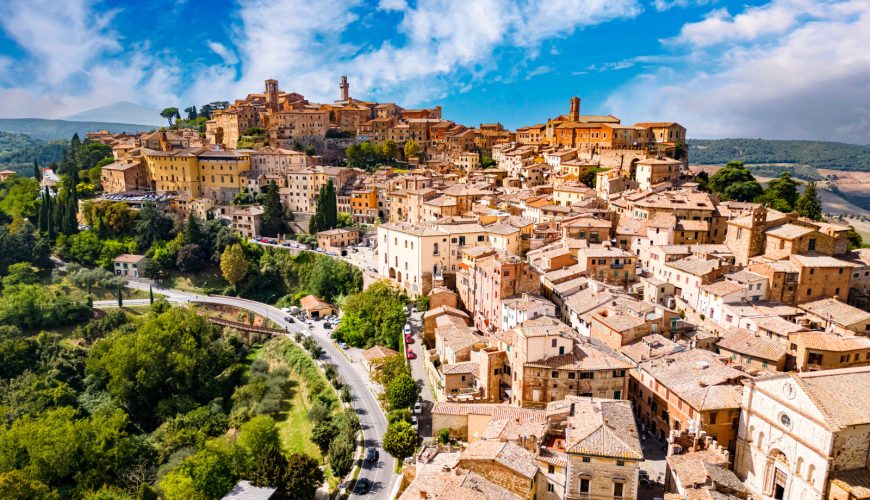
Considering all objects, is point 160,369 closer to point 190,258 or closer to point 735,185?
point 190,258

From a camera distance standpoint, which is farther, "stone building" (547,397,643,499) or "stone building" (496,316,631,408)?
"stone building" (496,316,631,408)

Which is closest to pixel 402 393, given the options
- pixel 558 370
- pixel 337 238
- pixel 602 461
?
pixel 558 370

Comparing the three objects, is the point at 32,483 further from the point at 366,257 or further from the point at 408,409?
the point at 366,257

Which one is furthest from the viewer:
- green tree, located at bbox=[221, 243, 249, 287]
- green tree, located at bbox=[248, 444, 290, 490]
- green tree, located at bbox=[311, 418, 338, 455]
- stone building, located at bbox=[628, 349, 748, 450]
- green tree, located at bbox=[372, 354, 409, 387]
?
green tree, located at bbox=[221, 243, 249, 287]

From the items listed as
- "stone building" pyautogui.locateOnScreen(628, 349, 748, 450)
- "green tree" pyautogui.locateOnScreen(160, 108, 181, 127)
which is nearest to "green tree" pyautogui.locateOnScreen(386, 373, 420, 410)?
"stone building" pyautogui.locateOnScreen(628, 349, 748, 450)

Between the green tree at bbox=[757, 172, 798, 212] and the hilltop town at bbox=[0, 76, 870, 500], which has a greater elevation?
the green tree at bbox=[757, 172, 798, 212]

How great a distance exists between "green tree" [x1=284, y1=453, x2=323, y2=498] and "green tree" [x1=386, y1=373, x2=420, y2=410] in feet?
19.9

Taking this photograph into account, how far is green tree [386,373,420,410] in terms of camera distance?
33125 mm

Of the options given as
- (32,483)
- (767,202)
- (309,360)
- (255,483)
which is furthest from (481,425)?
(767,202)

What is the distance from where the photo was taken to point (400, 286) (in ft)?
169

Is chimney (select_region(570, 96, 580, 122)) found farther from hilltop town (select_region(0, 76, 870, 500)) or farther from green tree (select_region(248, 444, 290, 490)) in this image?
green tree (select_region(248, 444, 290, 490))

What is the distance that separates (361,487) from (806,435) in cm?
2017

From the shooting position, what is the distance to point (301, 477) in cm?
2797

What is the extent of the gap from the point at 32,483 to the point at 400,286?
95.8 ft
